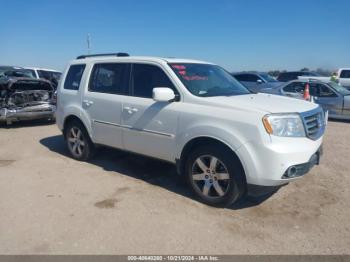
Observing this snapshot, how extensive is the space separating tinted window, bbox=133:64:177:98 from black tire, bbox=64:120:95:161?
1.54 m

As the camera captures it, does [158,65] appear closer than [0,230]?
No

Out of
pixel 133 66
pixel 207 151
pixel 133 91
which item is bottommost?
pixel 207 151

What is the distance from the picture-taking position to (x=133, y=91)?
16.7 feet

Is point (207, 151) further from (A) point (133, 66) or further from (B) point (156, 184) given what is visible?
(A) point (133, 66)

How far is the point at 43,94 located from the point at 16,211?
7161 millimetres

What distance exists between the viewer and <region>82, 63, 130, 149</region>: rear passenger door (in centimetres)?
526

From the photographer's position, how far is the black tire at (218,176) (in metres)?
3.99

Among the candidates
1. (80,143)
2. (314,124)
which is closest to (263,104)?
(314,124)

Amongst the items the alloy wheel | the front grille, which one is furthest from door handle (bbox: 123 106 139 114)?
the front grille

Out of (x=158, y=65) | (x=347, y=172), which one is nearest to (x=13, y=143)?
(x=158, y=65)

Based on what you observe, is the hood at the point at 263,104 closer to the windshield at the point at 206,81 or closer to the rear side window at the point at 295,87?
the windshield at the point at 206,81

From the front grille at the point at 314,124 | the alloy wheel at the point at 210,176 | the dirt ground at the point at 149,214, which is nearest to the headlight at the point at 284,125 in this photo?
the front grille at the point at 314,124

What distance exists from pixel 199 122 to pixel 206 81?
0.91 m

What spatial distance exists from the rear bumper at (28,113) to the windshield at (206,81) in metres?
6.56
